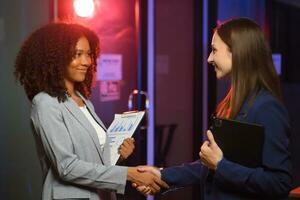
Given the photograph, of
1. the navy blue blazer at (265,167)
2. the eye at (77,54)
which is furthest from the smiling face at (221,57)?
the eye at (77,54)

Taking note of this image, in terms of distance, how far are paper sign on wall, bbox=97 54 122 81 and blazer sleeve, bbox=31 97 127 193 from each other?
185 cm

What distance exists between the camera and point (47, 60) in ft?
7.47

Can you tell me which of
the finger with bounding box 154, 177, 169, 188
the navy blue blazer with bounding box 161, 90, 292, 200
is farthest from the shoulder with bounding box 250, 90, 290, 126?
the finger with bounding box 154, 177, 169, 188

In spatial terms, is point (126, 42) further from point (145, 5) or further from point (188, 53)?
point (188, 53)

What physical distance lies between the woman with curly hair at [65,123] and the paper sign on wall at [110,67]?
5.25 ft

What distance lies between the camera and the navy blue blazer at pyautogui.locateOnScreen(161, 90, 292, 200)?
1.84 meters

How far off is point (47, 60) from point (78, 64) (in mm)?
157

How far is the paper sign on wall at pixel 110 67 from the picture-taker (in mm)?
4047

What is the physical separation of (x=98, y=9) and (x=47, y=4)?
2.42ft

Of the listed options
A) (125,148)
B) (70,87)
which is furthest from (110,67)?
(70,87)

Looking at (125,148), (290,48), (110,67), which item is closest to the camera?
(125,148)

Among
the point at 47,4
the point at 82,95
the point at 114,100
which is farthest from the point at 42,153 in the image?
the point at 114,100

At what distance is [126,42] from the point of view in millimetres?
4145

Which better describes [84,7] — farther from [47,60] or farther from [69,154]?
[69,154]
